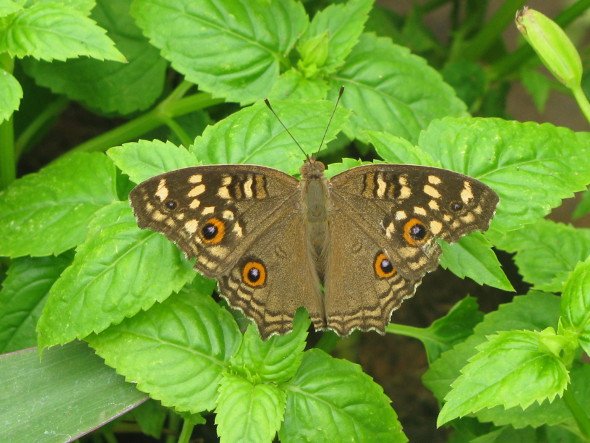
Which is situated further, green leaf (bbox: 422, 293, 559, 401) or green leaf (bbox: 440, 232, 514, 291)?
green leaf (bbox: 422, 293, 559, 401)

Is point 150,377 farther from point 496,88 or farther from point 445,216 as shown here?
point 496,88

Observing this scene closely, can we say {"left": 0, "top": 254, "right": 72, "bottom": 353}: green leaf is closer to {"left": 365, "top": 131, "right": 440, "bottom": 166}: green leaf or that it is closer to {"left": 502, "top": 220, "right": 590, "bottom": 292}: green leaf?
{"left": 365, "top": 131, "right": 440, "bottom": 166}: green leaf

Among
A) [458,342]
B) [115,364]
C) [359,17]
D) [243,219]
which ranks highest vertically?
[359,17]

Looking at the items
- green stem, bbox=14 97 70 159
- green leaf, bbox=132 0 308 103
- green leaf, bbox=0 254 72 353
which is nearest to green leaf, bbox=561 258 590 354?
green leaf, bbox=132 0 308 103

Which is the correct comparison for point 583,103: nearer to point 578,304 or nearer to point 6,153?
point 578,304

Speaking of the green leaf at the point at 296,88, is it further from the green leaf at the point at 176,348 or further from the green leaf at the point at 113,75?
the green leaf at the point at 176,348

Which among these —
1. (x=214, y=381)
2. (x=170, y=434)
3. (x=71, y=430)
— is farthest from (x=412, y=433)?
(x=71, y=430)
